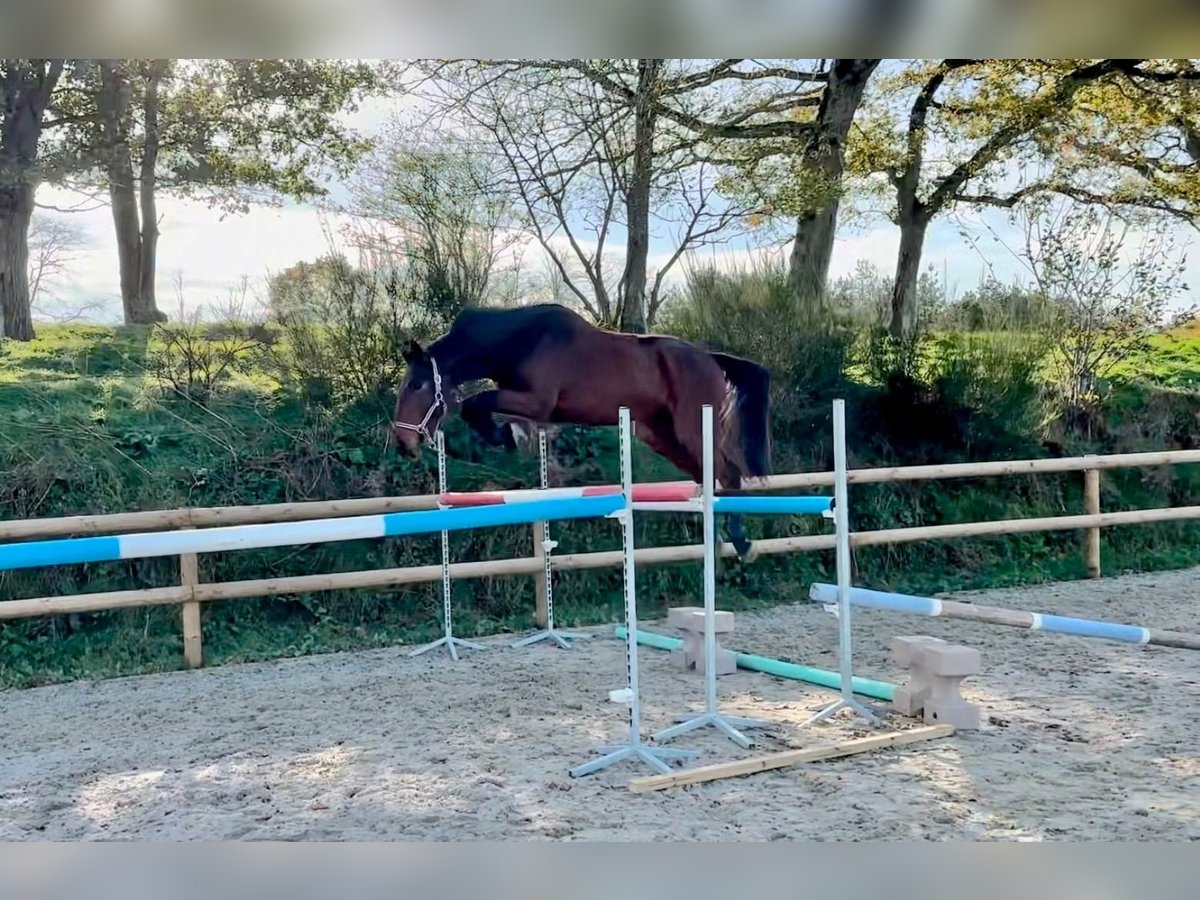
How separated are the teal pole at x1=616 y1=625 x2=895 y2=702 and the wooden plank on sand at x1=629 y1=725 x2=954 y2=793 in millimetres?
303

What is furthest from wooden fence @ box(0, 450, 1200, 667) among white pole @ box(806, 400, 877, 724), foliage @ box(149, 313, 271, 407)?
white pole @ box(806, 400, 877, 724)

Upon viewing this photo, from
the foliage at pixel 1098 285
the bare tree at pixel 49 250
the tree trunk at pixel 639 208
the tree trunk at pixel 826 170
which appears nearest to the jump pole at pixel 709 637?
the tree trunk at pixel 639 208

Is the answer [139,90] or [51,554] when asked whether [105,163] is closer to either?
[139,90]

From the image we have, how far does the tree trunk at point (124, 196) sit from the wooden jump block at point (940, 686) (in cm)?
397

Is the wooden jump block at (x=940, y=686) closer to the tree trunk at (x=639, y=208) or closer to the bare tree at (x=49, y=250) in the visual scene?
the tree trunk at (x=639, y=208)

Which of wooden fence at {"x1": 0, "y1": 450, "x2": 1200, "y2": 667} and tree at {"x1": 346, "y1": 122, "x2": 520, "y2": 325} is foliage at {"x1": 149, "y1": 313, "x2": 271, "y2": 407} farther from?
wooden fence at {"x1": 0, "y1": 450, "x2": 1200, "y2": 667}

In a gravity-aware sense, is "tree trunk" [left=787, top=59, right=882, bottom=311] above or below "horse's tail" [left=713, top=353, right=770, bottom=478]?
above

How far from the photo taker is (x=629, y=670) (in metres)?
2.72

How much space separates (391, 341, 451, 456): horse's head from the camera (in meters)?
4.33

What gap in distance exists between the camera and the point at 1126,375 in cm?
692

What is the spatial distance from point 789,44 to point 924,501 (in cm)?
395

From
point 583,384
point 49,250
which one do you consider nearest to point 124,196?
point 49,250

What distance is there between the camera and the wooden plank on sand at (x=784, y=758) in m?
2.67

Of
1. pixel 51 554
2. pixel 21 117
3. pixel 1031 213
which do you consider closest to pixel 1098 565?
pixel 1031 213
